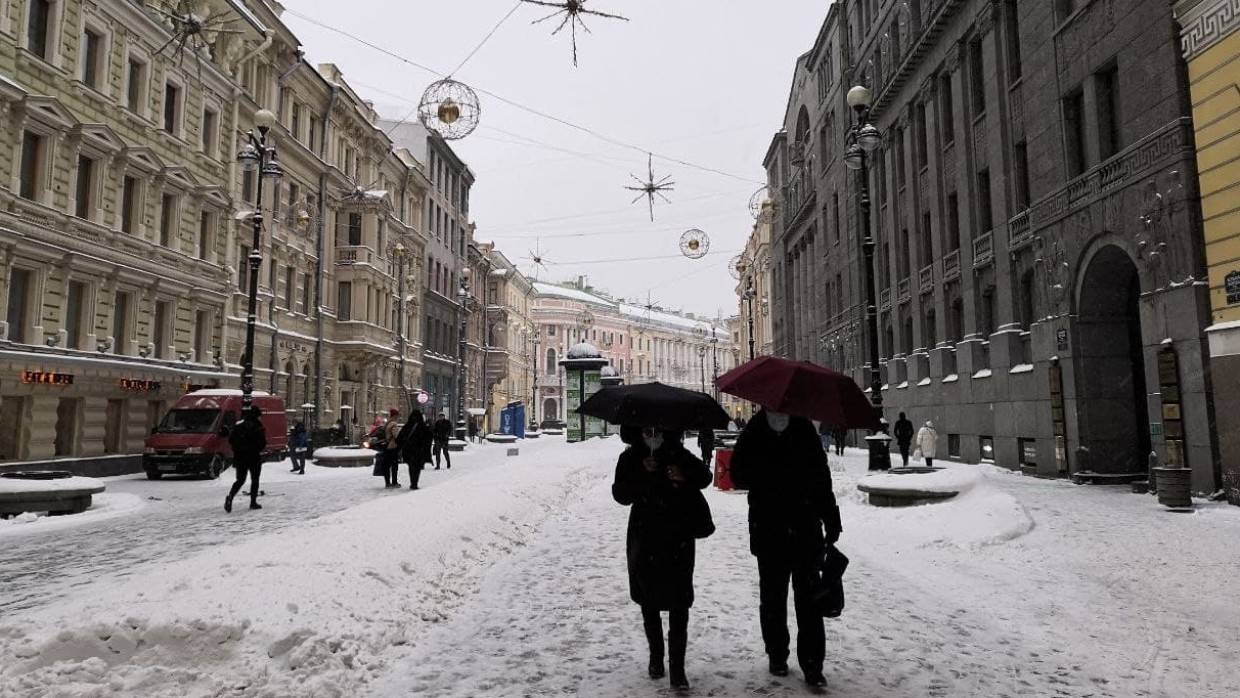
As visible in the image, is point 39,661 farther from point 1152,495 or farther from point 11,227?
point 11,227

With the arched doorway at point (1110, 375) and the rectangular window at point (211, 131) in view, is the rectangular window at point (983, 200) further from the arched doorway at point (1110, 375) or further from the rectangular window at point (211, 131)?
the rectangular window at point (211, 131)

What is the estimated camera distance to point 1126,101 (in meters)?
15.1

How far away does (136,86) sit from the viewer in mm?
24016

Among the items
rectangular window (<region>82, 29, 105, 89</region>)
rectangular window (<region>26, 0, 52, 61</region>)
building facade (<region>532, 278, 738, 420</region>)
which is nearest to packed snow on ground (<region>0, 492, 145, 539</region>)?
rectangular window (<region>26, 0, 52, 61</region>)

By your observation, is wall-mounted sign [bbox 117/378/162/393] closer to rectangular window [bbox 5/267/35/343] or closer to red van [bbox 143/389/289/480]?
red van [bbox 143/389/289/480]

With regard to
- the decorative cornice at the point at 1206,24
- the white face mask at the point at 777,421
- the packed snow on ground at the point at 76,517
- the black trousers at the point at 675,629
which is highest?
the decorative cornice at the point at 1206,24

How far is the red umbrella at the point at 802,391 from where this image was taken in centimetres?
472

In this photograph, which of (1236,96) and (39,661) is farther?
(1236,96)

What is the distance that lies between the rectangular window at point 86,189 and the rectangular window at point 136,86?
2643 mm

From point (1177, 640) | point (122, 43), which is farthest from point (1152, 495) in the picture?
point (122, 43)

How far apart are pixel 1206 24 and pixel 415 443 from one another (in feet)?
53.6

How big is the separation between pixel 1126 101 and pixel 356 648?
1639cm

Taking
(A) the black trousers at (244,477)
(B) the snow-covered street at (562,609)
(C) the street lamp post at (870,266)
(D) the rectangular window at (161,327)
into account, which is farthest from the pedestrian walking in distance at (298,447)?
(C) the street lamp post at (870,266)

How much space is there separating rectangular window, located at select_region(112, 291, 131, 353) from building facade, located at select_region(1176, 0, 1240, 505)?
1032 inches
